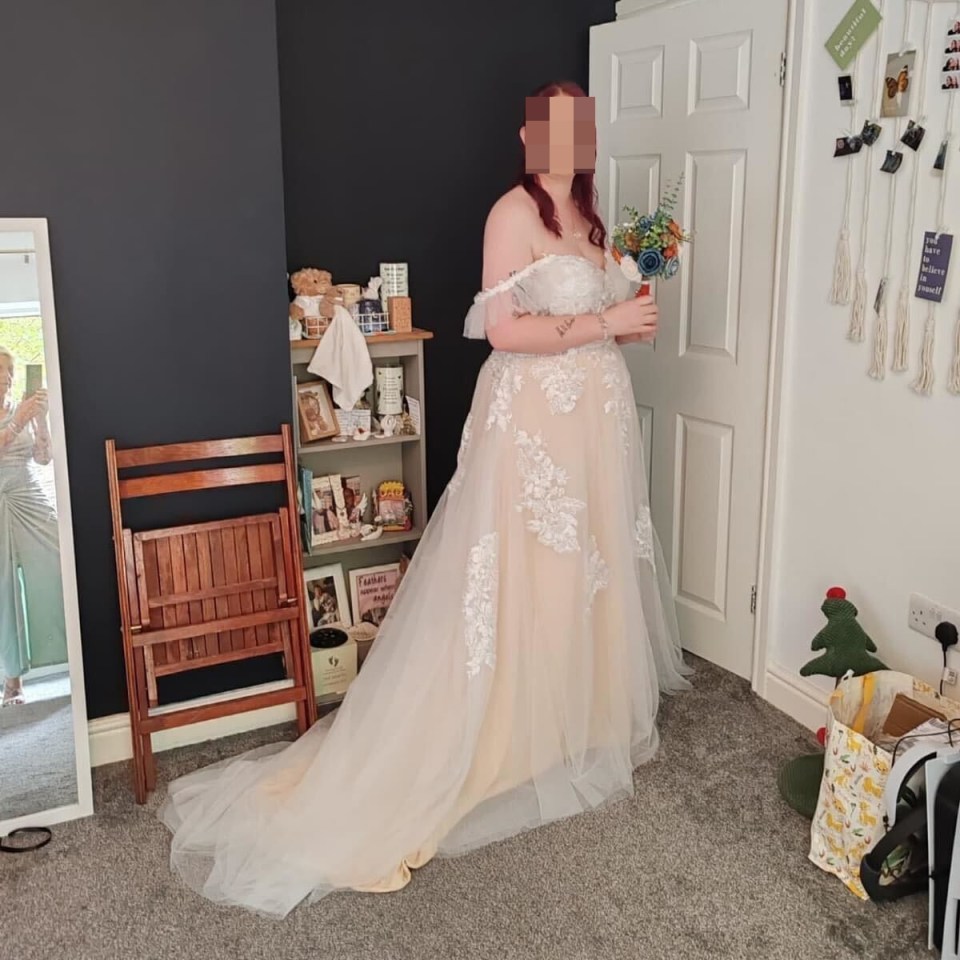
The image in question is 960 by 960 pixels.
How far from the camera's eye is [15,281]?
2.44 meters

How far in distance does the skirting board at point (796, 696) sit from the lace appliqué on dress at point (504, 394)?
47.4 inches

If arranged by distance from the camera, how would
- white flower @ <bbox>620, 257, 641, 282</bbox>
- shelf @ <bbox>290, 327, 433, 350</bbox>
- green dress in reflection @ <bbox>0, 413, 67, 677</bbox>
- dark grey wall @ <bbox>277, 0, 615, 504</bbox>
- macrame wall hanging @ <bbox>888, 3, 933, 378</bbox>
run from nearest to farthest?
macrame wall hanging @ <bbox>888, 3, 933, 378</bbox> → green dress in reflection @ <bbox>0, 413, 67, 677</bbox> → white flower @ <bbox>620, 257, 641, 282</bbox> → shelf @ <bbox>290, 327, 433, 350</bbox> → dark grey wall @ <bbox>277, 0, 615, 504</bbox>

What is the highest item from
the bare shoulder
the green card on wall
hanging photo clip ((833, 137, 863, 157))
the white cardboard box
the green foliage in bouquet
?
the green card on wall

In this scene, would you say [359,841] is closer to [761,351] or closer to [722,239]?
[761,351]

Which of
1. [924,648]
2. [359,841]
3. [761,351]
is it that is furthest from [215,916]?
[761,351]

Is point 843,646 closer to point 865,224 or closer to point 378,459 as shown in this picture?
point 865,224

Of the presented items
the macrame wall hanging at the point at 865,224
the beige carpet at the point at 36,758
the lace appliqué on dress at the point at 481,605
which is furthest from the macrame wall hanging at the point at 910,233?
the beige carpet at the point at 36,758

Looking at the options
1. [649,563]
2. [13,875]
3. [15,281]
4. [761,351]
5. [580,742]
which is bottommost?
[13,875]

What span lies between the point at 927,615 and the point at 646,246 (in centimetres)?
115

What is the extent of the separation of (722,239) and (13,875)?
253cm

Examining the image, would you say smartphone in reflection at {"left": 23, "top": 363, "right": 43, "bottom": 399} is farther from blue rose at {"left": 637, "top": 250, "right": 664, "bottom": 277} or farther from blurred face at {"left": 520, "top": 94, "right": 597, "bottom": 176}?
blue rose at {"left": 637, "top": 250, "right": 664, "bottom": 277}

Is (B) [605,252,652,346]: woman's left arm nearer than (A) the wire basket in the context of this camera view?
Yes

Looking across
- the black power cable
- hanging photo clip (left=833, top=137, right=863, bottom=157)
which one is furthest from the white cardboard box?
hanging photo clip (left=833, top=137, right=863, bottom=157)

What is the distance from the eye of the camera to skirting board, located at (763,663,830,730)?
292 cm
